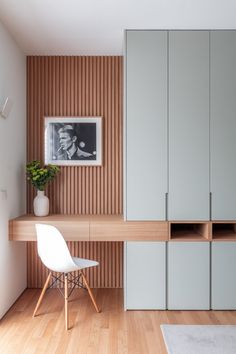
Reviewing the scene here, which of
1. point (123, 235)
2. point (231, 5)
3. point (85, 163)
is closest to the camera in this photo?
point (231, 5)

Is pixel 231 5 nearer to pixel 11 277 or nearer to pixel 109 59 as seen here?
pixel 109 59

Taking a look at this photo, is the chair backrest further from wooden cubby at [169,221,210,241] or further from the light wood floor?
wooden cubby at [169,221,210,241]

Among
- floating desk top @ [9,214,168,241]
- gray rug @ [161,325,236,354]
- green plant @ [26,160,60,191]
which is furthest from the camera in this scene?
green plant @ [26,160,60,191]

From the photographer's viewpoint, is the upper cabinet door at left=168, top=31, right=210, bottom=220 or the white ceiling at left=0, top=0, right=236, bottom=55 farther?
the upper cabinet door at left=168, top=31, right=210, bottom=220

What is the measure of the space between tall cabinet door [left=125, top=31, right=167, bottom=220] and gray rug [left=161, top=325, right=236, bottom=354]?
0.97 metres

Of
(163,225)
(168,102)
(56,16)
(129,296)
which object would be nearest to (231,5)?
(168,102)

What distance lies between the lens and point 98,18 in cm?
311

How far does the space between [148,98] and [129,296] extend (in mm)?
1819

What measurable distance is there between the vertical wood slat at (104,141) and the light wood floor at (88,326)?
46 cm

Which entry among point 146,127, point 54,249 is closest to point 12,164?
point 54,249

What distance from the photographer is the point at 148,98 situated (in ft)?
11.0

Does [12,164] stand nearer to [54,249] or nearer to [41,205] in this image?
[41,205]

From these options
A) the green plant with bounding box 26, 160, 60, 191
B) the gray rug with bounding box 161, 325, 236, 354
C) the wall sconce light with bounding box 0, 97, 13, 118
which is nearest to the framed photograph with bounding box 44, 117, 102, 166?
the green plant with bounding box 26, 160, 60, 191

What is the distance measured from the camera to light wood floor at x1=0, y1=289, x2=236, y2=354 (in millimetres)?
2643
